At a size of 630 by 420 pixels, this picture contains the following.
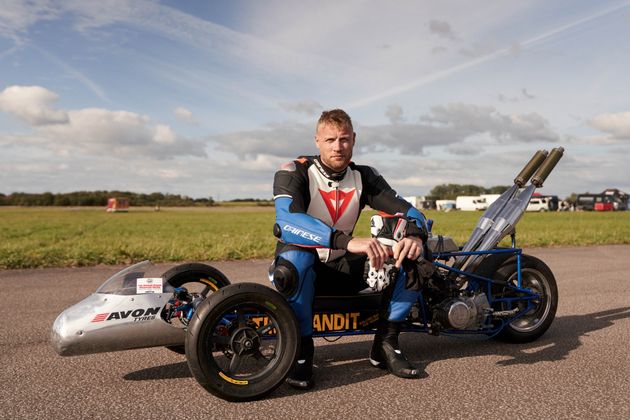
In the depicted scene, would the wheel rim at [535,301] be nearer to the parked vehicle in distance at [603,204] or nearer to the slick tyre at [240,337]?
the slick tyre at [240,337]

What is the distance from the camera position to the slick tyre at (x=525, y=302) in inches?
188

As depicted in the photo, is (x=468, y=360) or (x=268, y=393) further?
(x=468, y=360)

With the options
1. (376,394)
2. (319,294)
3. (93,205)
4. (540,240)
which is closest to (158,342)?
(319,294)

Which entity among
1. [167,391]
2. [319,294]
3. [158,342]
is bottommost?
[167,391]

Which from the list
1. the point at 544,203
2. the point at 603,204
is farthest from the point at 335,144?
the point at 603,204

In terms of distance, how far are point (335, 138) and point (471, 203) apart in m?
105

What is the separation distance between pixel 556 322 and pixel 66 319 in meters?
4.78

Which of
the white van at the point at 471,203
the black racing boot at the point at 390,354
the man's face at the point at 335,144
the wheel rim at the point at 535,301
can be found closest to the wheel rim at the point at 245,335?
the black racing boot at the point at 390,354

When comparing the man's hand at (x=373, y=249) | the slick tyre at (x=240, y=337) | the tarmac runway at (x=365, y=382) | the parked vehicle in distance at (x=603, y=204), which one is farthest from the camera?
the parked vehicle in distance at (x=603, y=204)

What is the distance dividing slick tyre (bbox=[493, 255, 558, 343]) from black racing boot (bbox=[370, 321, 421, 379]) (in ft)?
4.14

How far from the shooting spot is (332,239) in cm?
355

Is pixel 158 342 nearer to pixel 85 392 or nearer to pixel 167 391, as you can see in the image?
pixel 167 391

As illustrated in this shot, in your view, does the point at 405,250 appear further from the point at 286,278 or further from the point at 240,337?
the point at 240,337

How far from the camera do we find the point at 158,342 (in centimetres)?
353
